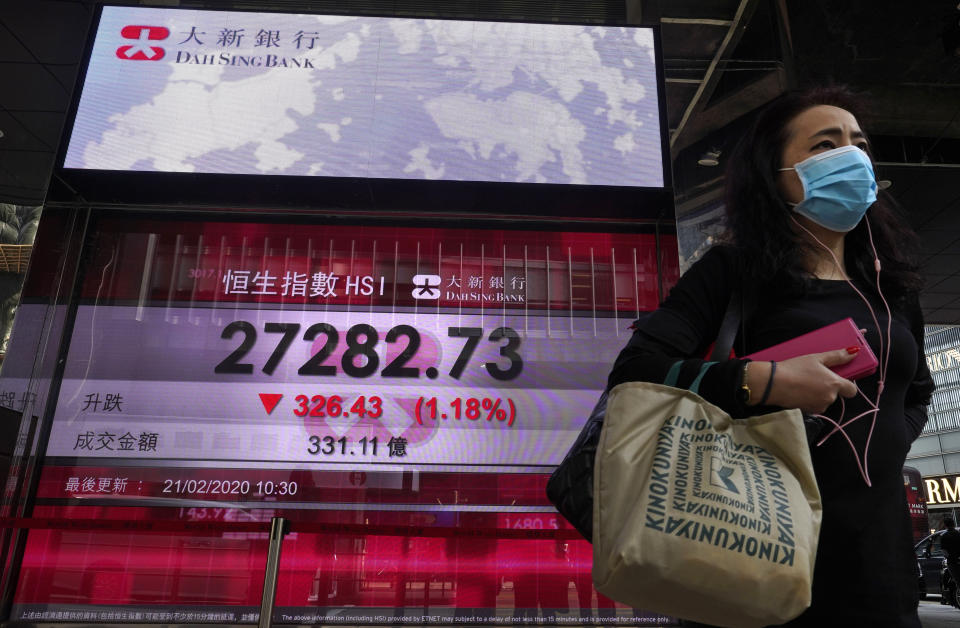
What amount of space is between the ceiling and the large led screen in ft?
1.16

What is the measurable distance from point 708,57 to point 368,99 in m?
2.50

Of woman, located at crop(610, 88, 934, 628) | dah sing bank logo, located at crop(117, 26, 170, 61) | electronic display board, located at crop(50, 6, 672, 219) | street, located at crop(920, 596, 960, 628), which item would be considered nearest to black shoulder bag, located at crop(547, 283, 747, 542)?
woman, located at crop(610, 88, 934, 628)

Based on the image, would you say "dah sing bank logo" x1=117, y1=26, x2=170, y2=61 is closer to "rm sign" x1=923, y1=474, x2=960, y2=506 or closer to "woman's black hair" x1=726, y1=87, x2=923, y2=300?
"woman's black hair" x1=726, y1=87, x2=923, y2=300

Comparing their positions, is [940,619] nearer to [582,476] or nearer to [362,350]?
[362,350]

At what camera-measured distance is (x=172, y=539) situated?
11.2 feet

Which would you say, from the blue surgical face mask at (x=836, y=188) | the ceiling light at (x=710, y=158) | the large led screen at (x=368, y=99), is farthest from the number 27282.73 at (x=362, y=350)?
the blue surgical face mask at (x=836, y=188)

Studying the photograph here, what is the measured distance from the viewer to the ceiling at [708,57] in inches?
173

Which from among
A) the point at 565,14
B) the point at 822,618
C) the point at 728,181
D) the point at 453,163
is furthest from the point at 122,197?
the point at 822,618

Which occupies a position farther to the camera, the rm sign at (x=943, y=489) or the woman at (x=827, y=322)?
the rm sign at (x=943, y=489)

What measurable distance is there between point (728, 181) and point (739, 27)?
413 centimetres

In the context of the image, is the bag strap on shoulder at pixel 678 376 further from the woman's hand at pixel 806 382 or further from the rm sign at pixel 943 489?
the rm sign at pixel 943 489

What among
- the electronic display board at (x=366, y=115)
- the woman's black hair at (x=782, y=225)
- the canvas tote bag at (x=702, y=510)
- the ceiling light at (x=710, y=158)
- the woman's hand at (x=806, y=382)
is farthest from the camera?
the ceiling light at (x=710, y=158)

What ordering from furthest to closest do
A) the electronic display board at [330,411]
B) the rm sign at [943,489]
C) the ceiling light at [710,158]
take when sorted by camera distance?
the rm sign at [943,489] → the ceiling light at [710,158] → the electronic display board at [330,411]

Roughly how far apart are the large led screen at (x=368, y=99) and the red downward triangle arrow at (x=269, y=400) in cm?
130
